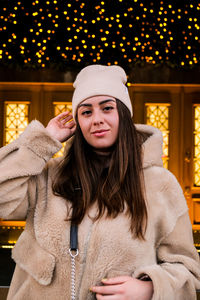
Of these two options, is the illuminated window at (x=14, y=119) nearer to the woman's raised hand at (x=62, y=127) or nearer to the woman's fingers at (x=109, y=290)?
the woman's raised hand at (x=62, y=127)

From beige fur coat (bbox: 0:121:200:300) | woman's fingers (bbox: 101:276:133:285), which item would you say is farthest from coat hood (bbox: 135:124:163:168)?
woman's fingers (bbox: 101:276:133:285)

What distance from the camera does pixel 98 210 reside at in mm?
1455

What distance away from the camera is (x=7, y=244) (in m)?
5.05

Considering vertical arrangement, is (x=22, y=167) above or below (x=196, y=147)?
below

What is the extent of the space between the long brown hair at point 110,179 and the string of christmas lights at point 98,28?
11.7ft

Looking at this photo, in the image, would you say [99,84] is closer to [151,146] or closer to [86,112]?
[86,112]

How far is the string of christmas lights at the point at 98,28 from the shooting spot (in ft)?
16.3

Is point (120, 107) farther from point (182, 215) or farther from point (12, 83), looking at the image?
point (12, 83)

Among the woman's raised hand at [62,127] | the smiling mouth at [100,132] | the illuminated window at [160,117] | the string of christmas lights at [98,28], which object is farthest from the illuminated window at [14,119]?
the smiling mouth at [100,132]

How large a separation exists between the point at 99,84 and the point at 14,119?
14.3ft

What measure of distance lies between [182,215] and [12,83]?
4.52m

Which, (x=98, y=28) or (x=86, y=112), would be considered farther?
(x=98, y=28)

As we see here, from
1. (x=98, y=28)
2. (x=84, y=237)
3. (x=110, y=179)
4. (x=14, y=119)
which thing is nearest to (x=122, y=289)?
(x=84, y=237)

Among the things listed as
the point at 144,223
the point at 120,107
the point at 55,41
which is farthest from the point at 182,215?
the point at 55,41
